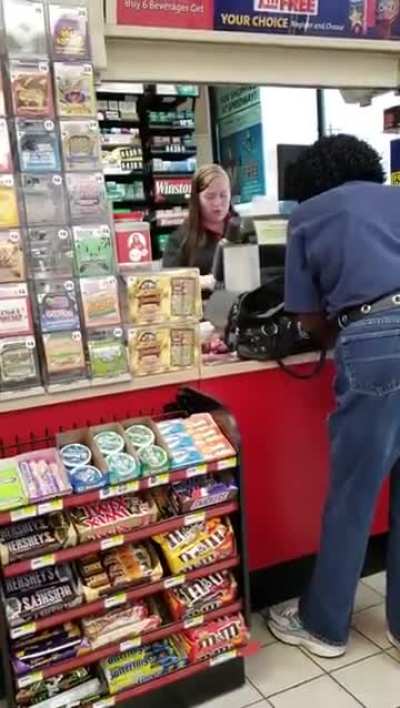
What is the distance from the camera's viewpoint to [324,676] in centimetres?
206

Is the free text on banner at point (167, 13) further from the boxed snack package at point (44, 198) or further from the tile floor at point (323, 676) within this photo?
the tile floor at point (323, 676)

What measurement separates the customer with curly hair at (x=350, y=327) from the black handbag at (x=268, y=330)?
11cm

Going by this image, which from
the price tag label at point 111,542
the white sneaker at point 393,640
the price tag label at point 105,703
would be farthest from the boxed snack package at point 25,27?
the white sneaker at point 393,640

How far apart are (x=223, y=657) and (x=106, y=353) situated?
0.96 metres

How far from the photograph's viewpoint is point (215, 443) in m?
1.83

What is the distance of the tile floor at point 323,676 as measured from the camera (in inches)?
77.0

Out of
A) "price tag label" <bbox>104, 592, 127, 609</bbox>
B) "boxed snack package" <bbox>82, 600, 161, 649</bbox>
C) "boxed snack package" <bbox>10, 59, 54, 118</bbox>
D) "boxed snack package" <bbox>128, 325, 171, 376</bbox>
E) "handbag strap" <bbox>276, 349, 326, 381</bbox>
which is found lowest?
"boxed snack package" <bbox>82, 600, 161, 649</bbox>

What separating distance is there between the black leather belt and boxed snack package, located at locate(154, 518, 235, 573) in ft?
2.27

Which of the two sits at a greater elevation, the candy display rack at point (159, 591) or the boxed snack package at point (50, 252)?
the boxed snack package at point (50, 252)

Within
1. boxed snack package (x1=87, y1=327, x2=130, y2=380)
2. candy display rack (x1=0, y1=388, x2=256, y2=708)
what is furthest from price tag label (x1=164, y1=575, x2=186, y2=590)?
boxed snack package (x1=87, y1=327, x2=130, y2=380)

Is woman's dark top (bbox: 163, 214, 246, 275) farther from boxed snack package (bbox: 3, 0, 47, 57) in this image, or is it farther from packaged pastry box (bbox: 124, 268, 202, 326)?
boxed snack package (bbox: 3, 0, 47, 57)

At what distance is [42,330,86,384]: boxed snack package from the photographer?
75.5 inches

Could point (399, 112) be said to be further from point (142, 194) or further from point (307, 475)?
point (142, 194)

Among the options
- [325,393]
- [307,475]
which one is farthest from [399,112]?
[307,475]
